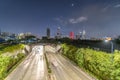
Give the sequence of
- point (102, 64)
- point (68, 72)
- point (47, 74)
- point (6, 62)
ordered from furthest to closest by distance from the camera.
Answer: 1. point (68, 72)
2. point (47, 74)
3. point (6, 62)
4. point (102, 64)

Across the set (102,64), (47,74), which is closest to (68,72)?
(47,74)

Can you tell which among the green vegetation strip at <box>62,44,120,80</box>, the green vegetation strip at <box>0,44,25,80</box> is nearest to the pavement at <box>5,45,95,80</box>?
the green vegetation strip at <box>0,44,25,80</box>

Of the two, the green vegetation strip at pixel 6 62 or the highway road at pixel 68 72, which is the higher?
the green vegetation strip at pixel 6 62

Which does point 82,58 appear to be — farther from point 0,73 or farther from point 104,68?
point 0,73

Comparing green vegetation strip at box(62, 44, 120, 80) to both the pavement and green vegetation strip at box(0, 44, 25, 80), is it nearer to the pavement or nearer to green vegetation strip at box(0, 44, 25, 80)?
the pavement

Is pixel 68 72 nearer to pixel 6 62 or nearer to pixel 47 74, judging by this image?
pixel 47 74

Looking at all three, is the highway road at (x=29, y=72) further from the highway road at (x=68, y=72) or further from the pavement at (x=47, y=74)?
the highway road at (x=68, y=72)

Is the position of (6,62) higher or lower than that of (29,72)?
higher

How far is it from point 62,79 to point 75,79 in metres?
3.63

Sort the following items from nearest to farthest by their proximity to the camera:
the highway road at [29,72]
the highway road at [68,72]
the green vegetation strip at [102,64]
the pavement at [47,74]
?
1. the green vegetation strip at [102,64]
2. the highway road at [68,72]
3. the pavement at [47,74]
4. the highway road at [29,72]

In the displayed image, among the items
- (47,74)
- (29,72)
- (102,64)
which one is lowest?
(29,72)

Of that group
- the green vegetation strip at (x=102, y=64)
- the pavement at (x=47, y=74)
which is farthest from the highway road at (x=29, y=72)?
the green vegetation strip at (x=102, y=64)

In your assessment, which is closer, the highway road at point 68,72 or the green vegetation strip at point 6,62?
the green vegetation strip at point 6,62

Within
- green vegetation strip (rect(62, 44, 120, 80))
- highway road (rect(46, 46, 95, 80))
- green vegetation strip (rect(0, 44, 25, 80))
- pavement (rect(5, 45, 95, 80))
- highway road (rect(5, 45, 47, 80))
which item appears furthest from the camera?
highway road (rect(5, 45, 47, 80))
